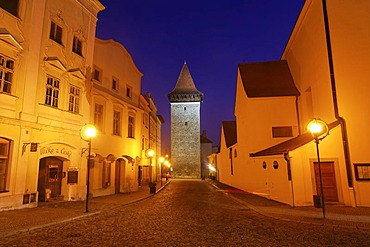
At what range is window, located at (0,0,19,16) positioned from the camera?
1162 centimetres

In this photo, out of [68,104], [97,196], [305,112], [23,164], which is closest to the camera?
[23,164]

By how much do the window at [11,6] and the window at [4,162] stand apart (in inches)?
241

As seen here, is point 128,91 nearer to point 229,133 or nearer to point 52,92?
point 52,92

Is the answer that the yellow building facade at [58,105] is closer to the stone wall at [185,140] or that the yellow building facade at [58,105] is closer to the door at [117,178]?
the door at [117,178]

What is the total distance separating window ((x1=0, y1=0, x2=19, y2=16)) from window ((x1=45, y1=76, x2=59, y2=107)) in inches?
136

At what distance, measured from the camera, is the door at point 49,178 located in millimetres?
14008

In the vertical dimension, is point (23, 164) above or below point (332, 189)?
above

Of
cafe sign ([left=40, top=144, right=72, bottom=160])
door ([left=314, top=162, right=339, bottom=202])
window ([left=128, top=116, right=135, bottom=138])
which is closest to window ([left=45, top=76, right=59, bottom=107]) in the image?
cafe sign ([left=40, top=144, right=72, bottom=160])

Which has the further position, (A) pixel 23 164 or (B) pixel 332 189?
(B) pixel 332 189

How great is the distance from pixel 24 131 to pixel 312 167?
15044mm

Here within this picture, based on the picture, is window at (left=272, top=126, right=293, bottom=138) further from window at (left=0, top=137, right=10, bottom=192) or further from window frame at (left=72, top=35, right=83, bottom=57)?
window at (left=0, top=137, right=10, bottom=192)

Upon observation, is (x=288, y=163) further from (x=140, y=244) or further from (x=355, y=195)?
(x=140, y=244)

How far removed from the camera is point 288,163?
13984mm

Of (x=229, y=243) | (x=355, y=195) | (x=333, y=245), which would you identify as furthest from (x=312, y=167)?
(x=229, y=243)
